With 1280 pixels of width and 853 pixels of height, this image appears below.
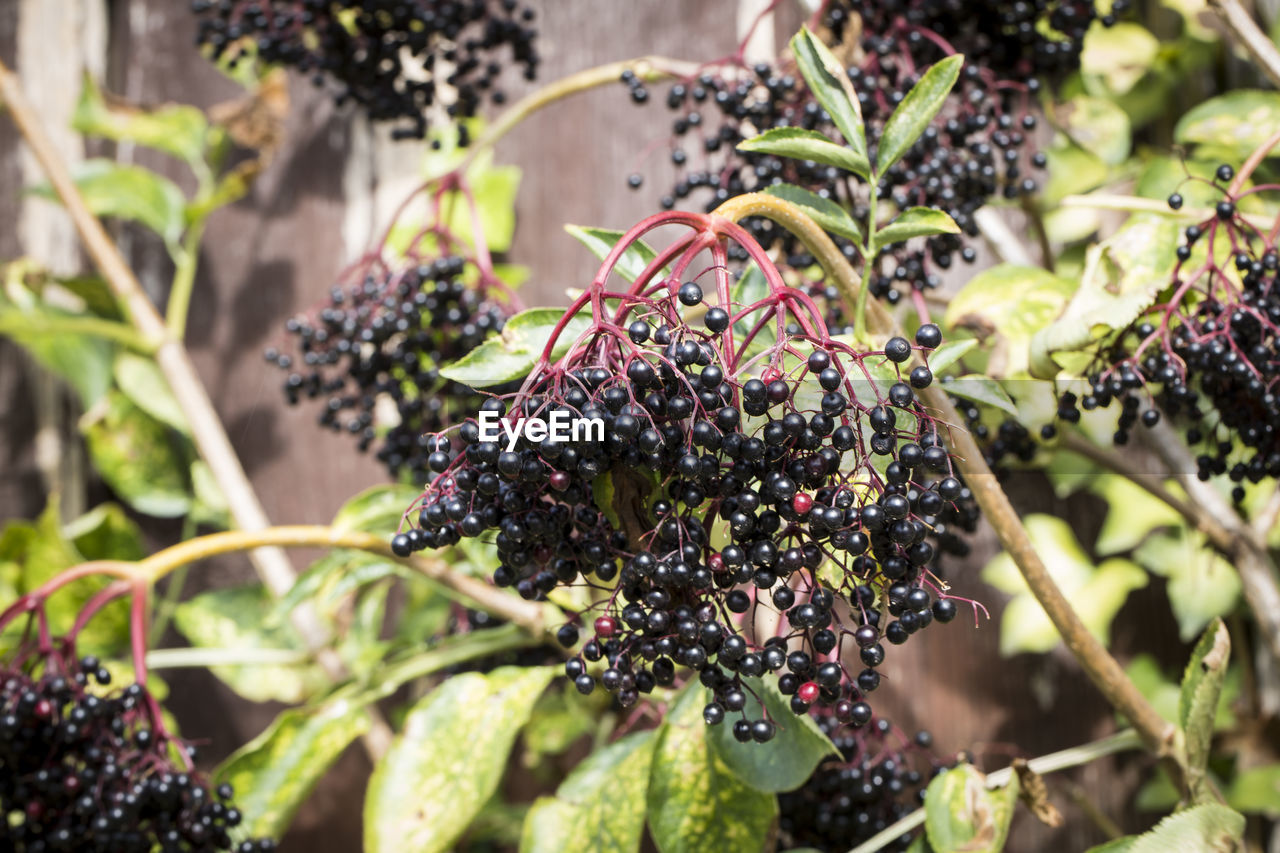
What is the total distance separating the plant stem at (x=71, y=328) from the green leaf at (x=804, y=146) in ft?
3.31

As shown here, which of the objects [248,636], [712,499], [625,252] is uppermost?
[625,252]

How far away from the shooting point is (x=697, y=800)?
0.78 metres

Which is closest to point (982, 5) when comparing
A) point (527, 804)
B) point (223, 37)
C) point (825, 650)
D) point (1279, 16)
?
point (1279, 16)

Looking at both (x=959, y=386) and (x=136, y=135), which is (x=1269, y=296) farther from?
(x=136, y=135)

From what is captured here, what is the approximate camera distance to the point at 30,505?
4.89 ft

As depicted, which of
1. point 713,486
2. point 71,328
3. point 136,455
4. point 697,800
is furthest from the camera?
point 136,455

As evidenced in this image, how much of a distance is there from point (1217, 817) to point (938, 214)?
437 mm

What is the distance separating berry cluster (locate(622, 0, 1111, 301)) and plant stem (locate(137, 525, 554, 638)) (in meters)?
0.37

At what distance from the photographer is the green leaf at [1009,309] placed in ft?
2.78

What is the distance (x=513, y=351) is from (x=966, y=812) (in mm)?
433

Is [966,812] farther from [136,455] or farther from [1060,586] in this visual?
[136,455]

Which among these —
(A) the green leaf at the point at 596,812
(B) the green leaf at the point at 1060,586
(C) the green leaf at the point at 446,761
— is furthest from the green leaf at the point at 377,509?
(B) the green leaf at the point at 1060,586

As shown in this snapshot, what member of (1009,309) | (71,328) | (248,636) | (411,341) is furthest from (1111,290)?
(71,328)

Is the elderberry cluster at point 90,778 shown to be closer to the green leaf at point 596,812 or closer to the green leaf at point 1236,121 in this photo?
the green leaf at point 596,812
